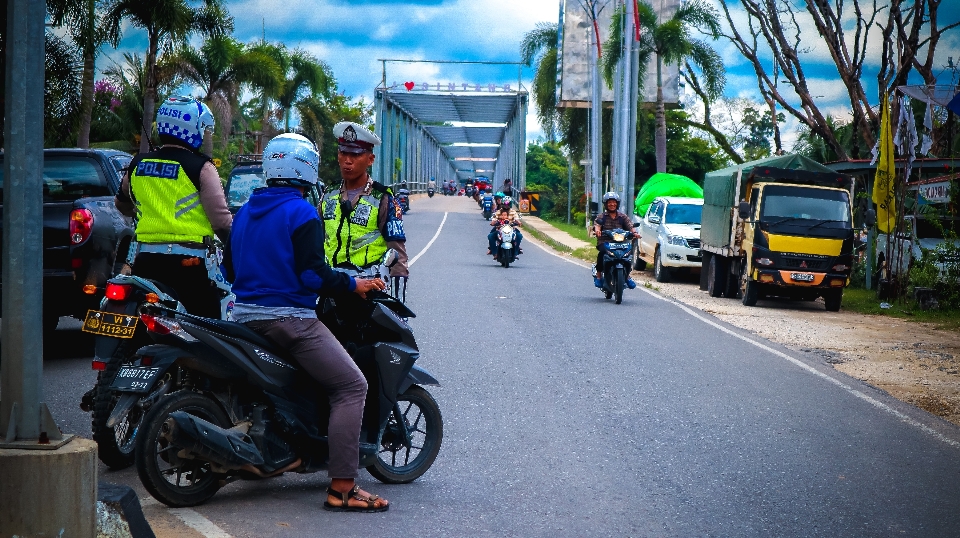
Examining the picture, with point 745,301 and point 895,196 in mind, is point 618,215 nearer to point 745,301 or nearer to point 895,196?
point 745,301

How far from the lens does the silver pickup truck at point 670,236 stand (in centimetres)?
2527

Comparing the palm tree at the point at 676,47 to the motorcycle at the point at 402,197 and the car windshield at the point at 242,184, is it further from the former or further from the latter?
the car windshield at the point at 242,184

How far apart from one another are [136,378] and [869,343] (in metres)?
Result: 11.6

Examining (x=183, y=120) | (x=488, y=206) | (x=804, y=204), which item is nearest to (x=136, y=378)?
(x=183, y=120)

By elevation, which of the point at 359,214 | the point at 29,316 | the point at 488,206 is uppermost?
the point at 488,206

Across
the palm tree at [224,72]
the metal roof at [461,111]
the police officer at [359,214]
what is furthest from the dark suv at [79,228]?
the metal roof at [461,111]

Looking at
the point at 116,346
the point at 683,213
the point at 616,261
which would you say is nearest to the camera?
the point at 116,346

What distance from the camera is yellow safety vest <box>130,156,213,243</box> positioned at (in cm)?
655

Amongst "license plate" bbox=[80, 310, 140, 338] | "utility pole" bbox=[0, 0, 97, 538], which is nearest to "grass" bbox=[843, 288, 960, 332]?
"license plate" bbox=[80, 310, 140, 338]

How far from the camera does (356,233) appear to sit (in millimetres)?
7488

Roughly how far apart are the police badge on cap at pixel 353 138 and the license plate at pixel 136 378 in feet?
7.37

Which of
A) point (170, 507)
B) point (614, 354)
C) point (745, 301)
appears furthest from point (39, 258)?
point (745, 301)

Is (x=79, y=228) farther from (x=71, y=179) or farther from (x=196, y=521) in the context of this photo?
(x=196, y=521)

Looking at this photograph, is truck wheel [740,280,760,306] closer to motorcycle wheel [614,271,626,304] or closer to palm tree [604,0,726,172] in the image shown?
motorcycle wheel [614,271,626,304]
